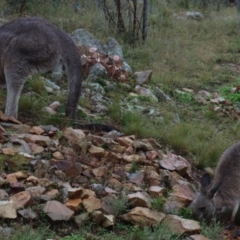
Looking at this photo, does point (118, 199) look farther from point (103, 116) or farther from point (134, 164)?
point (103, 116)

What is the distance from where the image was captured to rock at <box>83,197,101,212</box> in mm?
4309

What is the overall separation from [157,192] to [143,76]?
13.0 ft

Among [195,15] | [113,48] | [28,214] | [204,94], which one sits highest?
[195,15]

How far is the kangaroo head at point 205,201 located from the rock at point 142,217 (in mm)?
566

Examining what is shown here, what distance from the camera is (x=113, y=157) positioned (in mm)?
5395

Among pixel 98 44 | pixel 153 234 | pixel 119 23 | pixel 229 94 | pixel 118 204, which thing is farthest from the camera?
pixel 119 23

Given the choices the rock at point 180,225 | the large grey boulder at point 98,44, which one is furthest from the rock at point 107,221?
the large grey boulder at point 98,44

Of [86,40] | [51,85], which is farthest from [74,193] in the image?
[86,40]

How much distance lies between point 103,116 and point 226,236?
2612 mm

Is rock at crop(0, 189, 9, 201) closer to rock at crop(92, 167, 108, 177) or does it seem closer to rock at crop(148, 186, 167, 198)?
rock at crop(92, 167, 108, 177)

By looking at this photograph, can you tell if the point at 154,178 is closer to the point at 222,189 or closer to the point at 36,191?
the point at 222,189

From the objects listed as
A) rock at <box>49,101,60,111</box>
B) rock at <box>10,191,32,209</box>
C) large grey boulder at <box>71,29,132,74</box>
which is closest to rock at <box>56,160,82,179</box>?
rock at <box>10,191,32,209</box>

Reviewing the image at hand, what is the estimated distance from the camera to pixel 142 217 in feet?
14.3

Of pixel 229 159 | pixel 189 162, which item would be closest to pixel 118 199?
pixel 229 159
